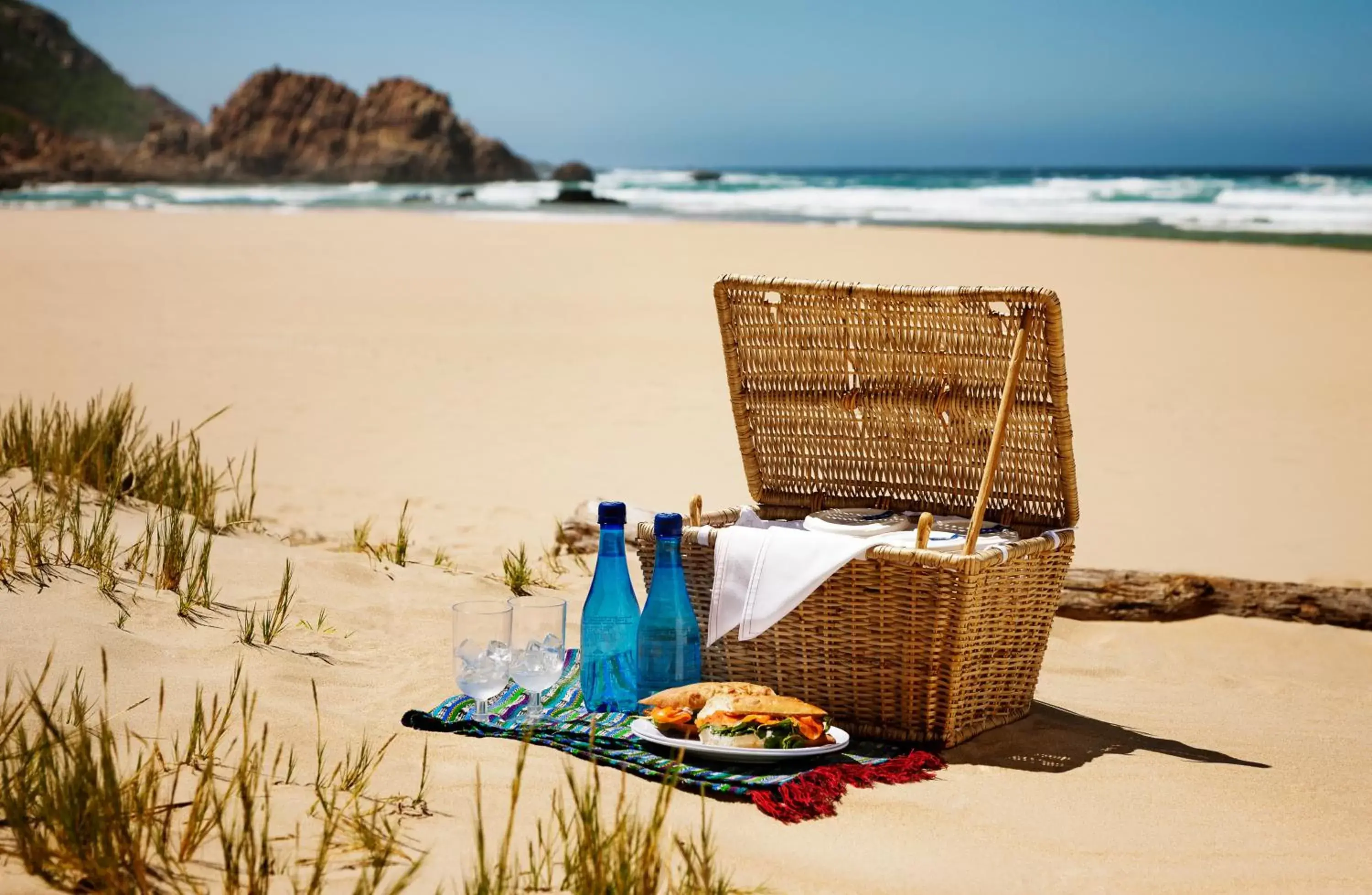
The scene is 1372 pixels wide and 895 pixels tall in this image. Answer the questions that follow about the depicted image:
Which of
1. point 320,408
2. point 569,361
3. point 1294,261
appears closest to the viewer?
point 320,408

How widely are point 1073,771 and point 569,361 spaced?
8.62 metres

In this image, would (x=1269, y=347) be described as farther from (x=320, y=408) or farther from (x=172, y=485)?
(x=172, y=485)

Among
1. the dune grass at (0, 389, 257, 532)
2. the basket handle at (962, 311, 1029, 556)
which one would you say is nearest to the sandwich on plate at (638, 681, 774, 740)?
the basket handle at (962, 311, 1029, 556)

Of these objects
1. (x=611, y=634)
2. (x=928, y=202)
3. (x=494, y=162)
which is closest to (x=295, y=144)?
(x=494, y=162)

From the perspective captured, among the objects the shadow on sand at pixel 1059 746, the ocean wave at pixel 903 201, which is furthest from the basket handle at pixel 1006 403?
the ocean wave at pixel 903 201

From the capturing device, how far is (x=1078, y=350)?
12.2 m

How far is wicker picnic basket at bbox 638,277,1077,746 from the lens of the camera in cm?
357

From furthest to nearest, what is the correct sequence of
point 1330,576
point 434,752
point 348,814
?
point 1330,576
point 434,752
point 348,814

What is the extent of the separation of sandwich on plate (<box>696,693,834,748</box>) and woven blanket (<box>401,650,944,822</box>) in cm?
5

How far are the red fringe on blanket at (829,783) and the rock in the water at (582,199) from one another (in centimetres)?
3607

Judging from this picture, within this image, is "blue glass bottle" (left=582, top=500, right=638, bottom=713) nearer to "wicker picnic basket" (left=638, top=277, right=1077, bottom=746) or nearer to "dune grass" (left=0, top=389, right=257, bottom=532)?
"wicker picnic basket" (left=638, top=277, right=1077, bottom=746)

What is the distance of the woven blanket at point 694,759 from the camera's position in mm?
3143

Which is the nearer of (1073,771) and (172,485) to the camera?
(1073,771)

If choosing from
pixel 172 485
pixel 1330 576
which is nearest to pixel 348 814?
pixel 172 485
